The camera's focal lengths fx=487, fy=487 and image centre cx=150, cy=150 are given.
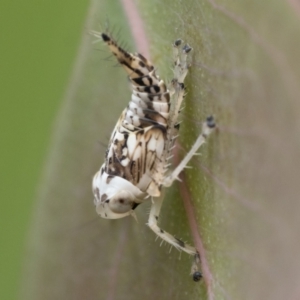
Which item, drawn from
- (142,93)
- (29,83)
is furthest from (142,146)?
(29,83)

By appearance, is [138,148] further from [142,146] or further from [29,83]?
[29,83]

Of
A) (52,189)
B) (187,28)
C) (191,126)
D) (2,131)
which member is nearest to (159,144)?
(191,126)

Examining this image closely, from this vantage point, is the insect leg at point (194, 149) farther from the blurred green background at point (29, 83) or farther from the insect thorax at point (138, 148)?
the blurred green background at point (29, 83)

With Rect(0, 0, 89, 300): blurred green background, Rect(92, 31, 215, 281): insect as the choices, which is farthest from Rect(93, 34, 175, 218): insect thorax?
Rect(0, 0, 89, 300): blurred green background

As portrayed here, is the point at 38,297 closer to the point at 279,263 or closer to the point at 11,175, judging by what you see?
the point at 11,175

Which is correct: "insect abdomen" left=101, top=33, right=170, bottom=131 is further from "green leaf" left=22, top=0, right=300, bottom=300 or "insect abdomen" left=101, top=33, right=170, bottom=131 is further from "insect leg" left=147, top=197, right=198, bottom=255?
"insect leg" left=147, top=197, right=198, bottom=255

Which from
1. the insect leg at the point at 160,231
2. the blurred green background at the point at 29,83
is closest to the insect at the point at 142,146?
the insect leg at the point at 160,231
